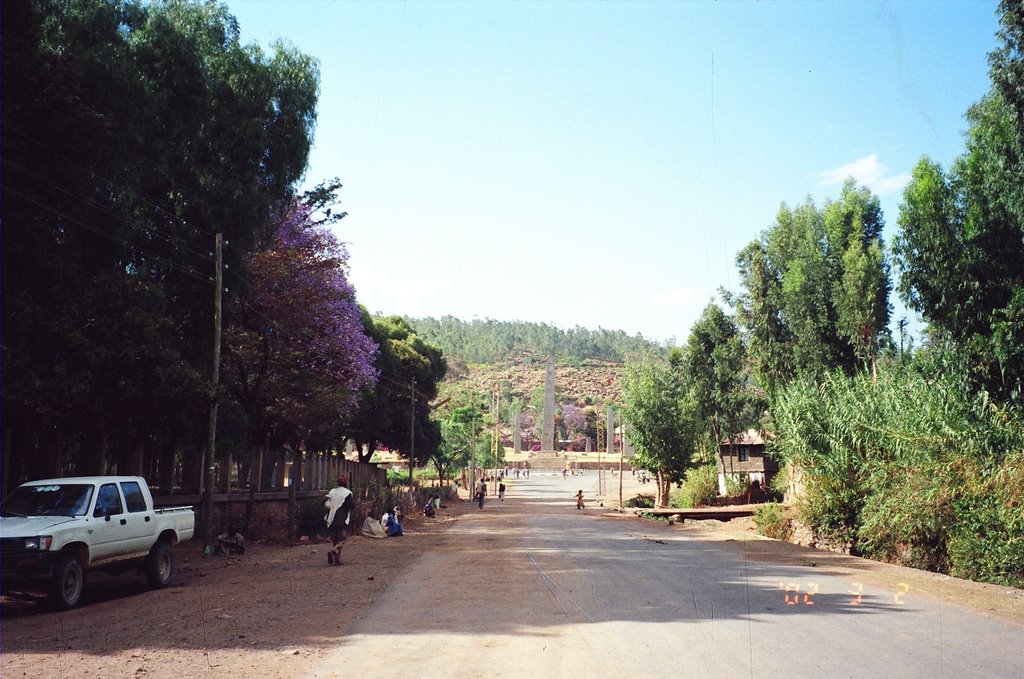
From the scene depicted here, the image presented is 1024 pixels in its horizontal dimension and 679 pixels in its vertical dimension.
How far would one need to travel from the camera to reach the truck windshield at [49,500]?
12.2m

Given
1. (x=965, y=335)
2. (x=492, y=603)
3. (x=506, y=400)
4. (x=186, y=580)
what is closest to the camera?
(x=492, y=603)

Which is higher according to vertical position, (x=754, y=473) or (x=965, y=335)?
(x=965, y=335)

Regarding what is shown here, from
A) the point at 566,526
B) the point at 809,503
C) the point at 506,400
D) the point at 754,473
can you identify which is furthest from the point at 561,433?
the point at 809,503

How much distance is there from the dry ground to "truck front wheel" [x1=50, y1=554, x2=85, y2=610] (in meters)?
0.19

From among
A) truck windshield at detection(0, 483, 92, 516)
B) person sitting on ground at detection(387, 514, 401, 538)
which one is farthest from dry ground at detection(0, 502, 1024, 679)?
person sitting on ground at detection(387, 514, 401, 538)

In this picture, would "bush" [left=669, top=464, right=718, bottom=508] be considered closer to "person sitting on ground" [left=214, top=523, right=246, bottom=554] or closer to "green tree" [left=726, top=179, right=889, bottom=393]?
"green tree" [left=726, top=179, right=889, bottom=393]

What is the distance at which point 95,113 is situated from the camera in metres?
14.5

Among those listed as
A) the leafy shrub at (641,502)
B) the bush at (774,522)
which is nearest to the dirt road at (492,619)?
the bush at (774,522)

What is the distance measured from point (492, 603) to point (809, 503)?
1550 cm

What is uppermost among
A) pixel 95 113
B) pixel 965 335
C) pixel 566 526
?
pixel 95 113

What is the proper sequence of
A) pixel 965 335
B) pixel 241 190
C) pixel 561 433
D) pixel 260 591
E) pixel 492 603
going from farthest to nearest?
pixel 561 433
pixel 241 190
pixel 965 335
pixel 260 591
pixel 492 603

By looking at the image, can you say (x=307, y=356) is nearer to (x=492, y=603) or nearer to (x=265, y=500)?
(x=265, y=500)

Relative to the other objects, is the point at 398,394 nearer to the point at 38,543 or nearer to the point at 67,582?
the point at 67,582

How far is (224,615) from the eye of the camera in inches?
436
